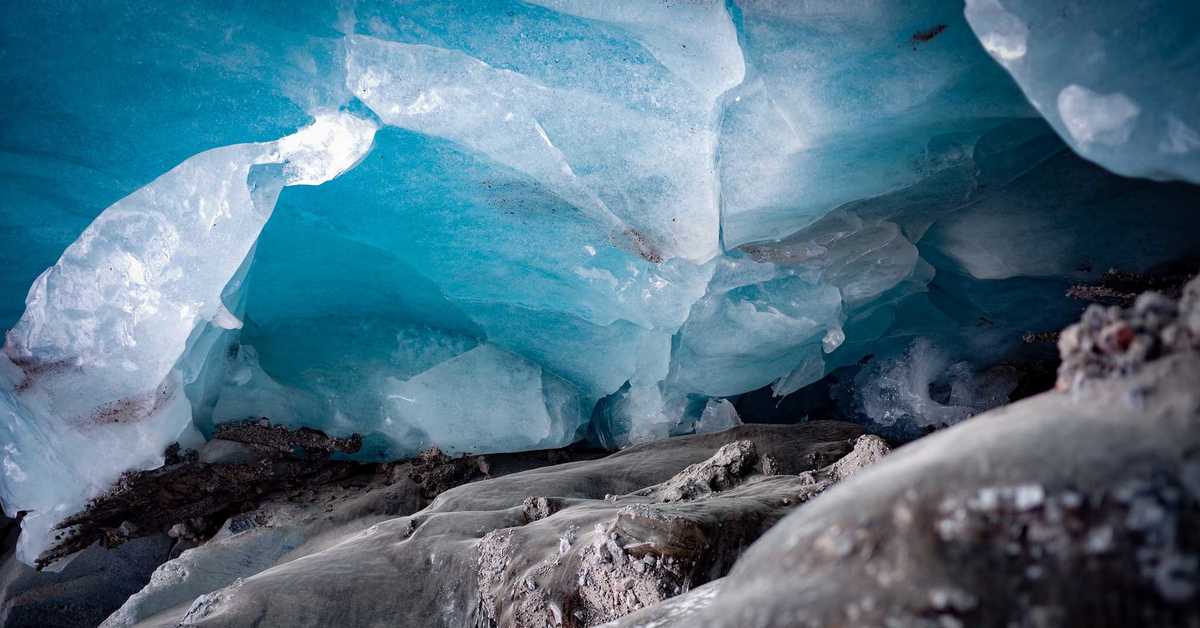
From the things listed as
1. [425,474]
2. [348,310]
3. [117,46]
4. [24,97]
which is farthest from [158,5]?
[425,474]

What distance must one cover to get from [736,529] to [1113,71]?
141cm

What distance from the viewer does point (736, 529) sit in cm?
193

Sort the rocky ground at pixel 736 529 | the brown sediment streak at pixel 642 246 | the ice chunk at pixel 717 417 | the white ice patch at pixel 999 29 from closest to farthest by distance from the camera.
Answer: the rocky ground at pixel 736 529, the white ice patch at pixel 999 29, the brown sediment streak at pixel 642 246, the ice chunk at pixel 717 417

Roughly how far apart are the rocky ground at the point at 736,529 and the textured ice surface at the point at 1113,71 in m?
0.51

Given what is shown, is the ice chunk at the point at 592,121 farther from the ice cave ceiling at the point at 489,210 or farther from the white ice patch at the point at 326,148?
the white ice patch at the point at 326,148

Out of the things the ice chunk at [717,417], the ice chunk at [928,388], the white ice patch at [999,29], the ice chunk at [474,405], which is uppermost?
the white ice patch at [999,29]

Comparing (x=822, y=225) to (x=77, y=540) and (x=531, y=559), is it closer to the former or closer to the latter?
(x=531, y=559)

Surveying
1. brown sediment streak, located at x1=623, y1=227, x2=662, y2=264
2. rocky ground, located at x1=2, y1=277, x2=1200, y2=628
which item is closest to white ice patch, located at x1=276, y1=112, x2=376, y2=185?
brown sediment streak, located at x1=623, y1=227, x2=662, y2=264

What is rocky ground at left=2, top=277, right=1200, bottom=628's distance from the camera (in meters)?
0.79

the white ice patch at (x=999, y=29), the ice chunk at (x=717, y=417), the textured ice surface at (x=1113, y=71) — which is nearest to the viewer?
the textured ice surface at (x=1113, y=71)

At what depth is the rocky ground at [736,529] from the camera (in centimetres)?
79

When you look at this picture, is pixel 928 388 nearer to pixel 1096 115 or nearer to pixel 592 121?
pixel 592 121

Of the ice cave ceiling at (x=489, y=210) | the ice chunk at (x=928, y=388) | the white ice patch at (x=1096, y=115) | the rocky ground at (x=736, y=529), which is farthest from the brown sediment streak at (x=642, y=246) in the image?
the ice chunk at (x=928, y=388)

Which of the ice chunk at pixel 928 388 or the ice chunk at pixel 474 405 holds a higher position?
the ice chunk at pixel 474 405
